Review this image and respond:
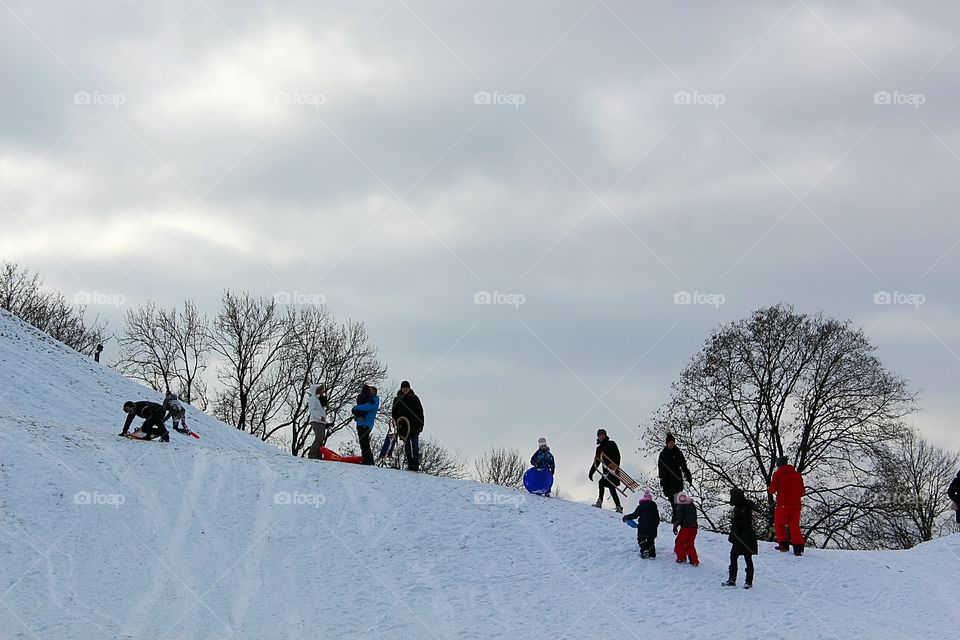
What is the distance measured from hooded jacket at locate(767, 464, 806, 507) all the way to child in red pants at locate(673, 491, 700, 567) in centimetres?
253

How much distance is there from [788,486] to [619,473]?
4193 mm

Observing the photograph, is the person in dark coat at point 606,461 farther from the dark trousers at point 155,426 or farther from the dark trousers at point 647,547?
the dark trousers at point 155,426

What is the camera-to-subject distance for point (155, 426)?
2319 centimetres

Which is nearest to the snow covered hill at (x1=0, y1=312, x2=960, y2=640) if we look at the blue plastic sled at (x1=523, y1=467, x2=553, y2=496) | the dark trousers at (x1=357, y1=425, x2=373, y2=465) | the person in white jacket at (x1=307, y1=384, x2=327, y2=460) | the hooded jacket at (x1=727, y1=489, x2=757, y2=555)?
the blue plastic sled at (x1=523, y1=467, x2=553, y2=496)

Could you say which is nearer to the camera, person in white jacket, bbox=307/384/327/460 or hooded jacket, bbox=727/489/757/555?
hooded jacket, bbox=727/489/757/555

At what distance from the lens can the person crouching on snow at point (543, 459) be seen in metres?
22.5

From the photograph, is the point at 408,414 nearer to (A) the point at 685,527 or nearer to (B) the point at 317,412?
(B) the point at 317,412

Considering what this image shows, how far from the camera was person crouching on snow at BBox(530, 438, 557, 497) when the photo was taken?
22547 millimetres

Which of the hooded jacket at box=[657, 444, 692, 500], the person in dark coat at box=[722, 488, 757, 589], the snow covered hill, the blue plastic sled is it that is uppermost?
the hooded jacket at box=[657, 444, 692, 500]

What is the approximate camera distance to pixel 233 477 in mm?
21156

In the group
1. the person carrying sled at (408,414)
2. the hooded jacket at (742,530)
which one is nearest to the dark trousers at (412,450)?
the person carrying sled at (408,414)

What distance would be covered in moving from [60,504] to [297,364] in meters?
40.0

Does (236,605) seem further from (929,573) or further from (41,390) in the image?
(41,390)

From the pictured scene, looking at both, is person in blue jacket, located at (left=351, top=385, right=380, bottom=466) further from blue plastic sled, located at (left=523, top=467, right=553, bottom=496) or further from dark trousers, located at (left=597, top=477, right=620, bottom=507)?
dark trousers, located at (left=597, top=477, right=620, bottom=507)
